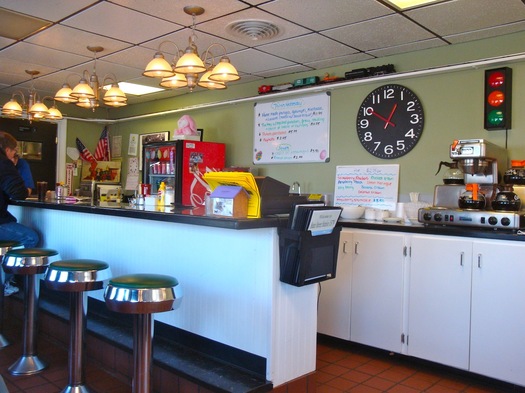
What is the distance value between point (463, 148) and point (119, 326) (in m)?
2.70

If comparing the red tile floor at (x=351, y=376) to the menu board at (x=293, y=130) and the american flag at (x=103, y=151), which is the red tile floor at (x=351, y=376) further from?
the american flag at (x=103, y=151)

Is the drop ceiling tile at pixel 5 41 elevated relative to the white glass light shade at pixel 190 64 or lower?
elevated

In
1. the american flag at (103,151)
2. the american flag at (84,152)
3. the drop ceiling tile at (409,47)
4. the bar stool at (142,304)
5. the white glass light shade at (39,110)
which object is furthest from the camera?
the american flag at (103,151)

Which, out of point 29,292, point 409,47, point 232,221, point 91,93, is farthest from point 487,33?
point 29,292

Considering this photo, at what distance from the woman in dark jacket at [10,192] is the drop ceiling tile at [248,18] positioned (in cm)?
191

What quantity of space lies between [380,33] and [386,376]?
8.61 ft

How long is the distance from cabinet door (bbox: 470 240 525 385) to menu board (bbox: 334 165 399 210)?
1.37 meters

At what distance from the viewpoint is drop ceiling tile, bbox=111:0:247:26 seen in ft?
11.0

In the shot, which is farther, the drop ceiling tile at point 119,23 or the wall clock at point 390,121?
the wall clock at point 390,121

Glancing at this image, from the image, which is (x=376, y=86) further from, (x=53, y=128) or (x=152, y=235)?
(x=53, y=128)

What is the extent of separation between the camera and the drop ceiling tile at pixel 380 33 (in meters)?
3.63

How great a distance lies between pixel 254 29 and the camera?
384 cm

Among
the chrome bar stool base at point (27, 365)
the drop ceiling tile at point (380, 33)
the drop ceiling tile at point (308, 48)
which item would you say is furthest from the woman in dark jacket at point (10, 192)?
the drop ceiling tile at point (380, 33)

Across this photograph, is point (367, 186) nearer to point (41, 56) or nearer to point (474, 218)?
point (474, 218)
